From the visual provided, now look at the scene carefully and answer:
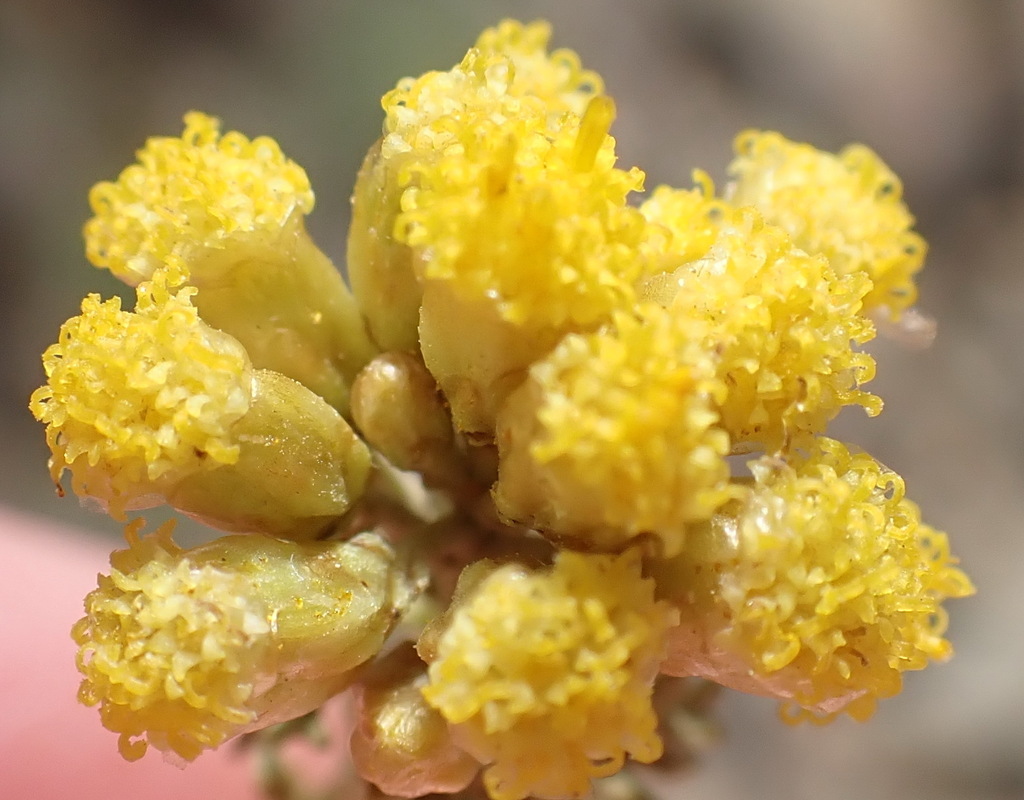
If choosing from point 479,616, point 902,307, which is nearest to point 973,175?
point 902,307

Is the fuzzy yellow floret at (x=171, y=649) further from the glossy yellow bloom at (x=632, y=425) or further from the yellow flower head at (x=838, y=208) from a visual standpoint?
the yellow flower head at (x=838, y=208)

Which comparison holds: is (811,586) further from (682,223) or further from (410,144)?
(410,144)

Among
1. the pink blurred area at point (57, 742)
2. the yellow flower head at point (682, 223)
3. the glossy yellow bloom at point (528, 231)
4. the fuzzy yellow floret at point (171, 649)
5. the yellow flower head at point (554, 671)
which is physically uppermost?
the yellow flower head at point (682, 223)

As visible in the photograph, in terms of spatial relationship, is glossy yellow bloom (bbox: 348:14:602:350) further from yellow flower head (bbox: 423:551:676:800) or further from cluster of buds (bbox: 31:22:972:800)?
yellow flower head (bbox: 423:551:676:800)

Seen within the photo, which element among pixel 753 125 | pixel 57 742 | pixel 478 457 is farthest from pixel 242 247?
pixel 753 125

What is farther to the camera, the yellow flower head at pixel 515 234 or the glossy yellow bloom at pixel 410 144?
the glossy yellow bloom at pixel 410 144

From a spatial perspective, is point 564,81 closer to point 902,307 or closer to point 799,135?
point 902,307

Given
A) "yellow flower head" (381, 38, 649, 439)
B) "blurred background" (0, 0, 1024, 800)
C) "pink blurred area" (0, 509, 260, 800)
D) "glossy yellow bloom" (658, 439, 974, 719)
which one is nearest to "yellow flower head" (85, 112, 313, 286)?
"yellow flower head" (381, 38, 649, 439)

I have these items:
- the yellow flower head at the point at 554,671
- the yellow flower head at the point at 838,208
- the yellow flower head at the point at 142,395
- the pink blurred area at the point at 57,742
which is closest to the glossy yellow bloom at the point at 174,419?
the yellow flower head at the point at 142,395
